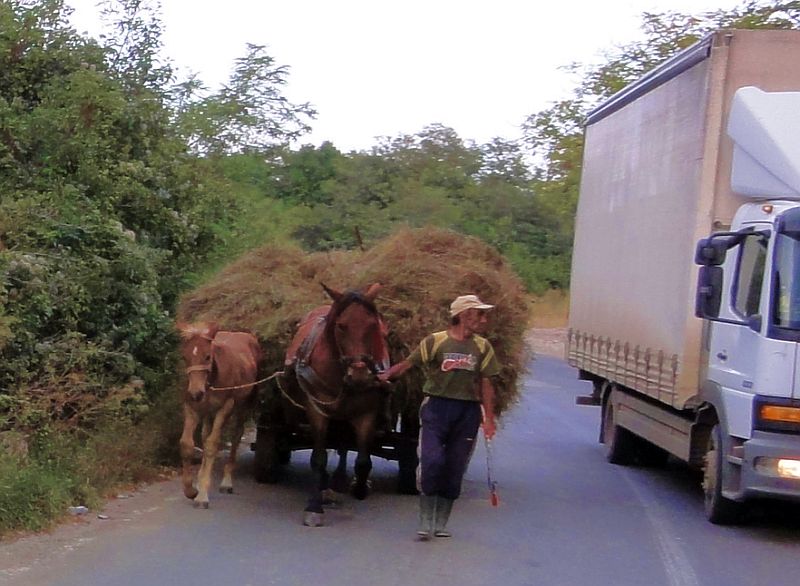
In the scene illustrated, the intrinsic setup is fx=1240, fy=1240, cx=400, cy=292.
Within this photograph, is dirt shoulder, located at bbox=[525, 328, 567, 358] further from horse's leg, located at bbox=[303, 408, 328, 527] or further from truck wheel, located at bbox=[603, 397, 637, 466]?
horse's leg, located at bbox=[303, 408, 328, 527]

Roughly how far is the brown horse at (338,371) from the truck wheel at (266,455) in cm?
101

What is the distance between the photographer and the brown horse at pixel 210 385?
9.84 metres

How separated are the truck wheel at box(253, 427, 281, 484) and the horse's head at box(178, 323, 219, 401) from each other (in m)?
1.54

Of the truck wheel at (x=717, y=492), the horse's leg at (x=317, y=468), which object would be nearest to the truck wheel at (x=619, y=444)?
the truck wheel at (x=717, y=492)

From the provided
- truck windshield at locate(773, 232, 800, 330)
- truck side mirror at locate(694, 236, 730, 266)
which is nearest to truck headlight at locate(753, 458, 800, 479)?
truck windshield at locate(773, 232, 800, 330)

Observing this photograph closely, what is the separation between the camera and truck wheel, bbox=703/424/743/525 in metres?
10.0

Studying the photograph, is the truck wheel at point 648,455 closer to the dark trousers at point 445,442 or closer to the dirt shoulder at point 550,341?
the dark trousers at point 445,442

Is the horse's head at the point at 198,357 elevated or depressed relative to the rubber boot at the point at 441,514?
elevated

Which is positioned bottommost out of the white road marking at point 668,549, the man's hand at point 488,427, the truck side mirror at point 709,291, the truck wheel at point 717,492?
the white road marking at point 668,549

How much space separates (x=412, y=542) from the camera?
9.05m

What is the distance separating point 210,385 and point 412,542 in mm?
2265

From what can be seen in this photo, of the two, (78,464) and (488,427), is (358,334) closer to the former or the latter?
(488,427)

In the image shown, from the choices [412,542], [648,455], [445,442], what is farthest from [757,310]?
[648,455]

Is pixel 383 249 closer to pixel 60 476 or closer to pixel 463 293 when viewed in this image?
pixel 463 293
